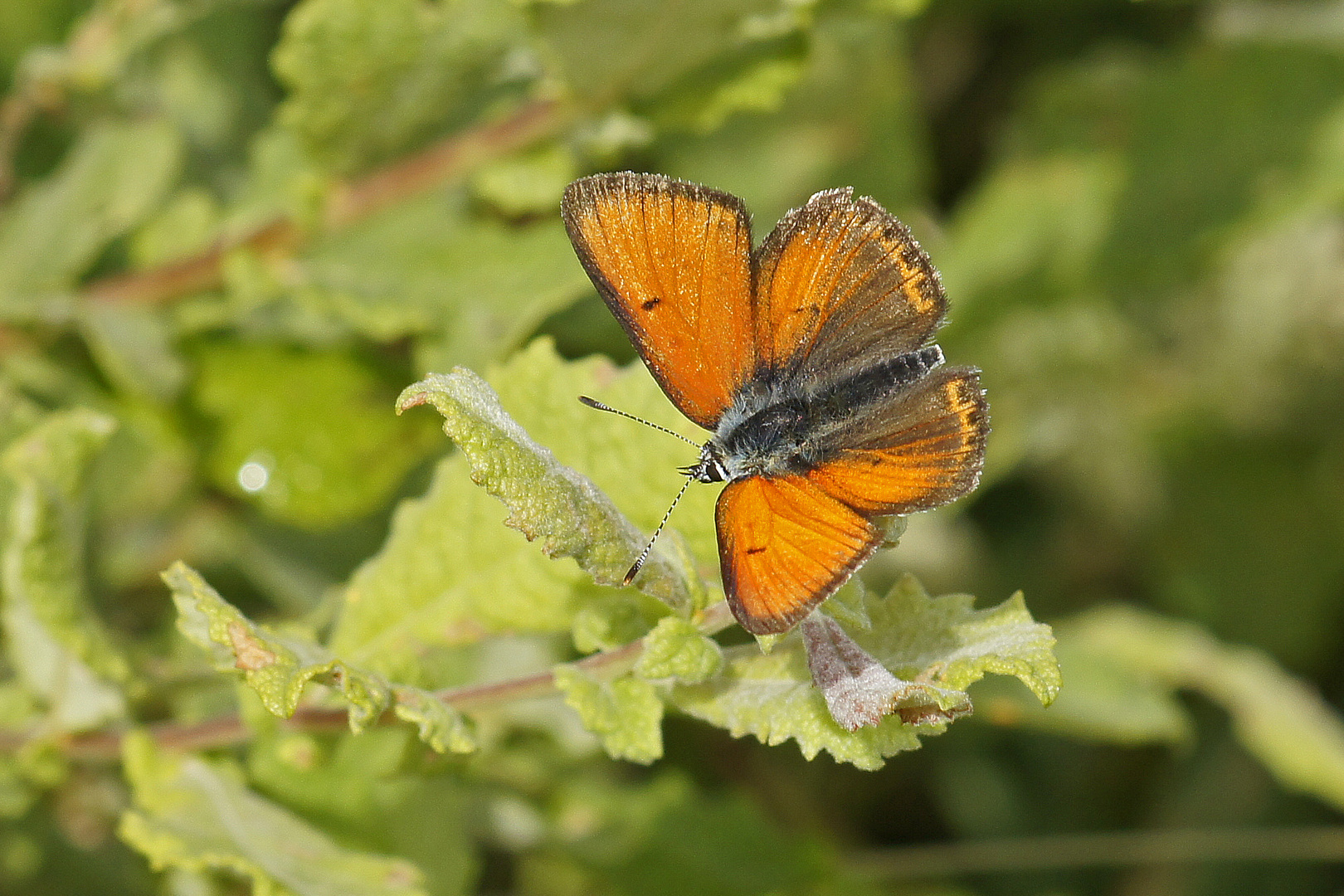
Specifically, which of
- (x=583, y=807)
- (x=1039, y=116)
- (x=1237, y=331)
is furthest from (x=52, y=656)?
(x=1237, y=331)

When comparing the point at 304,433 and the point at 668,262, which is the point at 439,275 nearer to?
the point at 304,433

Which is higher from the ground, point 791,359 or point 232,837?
point 791,359

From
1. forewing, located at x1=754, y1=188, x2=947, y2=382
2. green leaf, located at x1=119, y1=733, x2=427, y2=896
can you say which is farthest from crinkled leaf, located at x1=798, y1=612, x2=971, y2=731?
green leaf, located at x1=119, y1=733, x2=427, y2=896

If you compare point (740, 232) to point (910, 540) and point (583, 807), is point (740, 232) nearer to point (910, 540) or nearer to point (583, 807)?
point (583, 807)

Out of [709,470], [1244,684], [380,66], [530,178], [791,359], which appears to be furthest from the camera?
[1244,684]

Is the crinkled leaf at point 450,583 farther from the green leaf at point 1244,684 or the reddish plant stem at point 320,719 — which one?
the green leaf at point 1244,684

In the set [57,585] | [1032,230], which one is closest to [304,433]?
[57,585]

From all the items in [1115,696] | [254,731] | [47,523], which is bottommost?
[1115,696]
